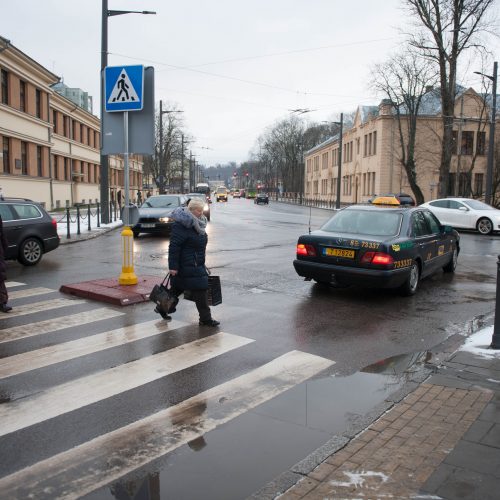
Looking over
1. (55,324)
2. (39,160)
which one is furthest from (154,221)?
(39,160)

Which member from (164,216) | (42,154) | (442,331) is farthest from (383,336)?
(42,154)

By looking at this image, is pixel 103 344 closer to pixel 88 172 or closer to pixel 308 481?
pixel 308 481

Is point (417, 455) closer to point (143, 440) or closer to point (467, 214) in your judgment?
point (143, 440)

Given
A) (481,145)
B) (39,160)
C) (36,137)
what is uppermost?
(481,145)

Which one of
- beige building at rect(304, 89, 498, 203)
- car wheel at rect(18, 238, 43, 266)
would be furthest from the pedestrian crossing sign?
beige building at rect(304, 89, 498, 203)

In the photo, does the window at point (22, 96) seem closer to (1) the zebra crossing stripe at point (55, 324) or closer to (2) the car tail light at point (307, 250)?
(2) the car tail light at point (307, 250)

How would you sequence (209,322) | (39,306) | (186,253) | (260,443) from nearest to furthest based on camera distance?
(260,443), (186,253), (209,322), (39,306)

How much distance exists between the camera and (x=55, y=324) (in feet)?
22.7

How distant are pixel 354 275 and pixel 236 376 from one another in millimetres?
3798

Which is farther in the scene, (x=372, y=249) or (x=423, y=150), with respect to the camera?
(x=423, y=150)

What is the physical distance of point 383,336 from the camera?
6715mm

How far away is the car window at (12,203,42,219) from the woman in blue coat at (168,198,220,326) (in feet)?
22.6

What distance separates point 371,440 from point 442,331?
3639 millimetres

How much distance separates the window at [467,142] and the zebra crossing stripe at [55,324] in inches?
2043
